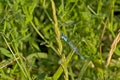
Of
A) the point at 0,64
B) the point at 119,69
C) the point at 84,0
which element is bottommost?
the point at 119,69

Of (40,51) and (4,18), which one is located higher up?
(4,18)

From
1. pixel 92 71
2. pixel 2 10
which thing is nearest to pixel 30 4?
pixel 2 10

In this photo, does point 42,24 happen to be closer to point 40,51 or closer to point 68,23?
point 40,51

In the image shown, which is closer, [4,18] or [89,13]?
[4,18]

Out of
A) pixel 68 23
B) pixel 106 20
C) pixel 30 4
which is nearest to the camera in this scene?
pixel 68 23

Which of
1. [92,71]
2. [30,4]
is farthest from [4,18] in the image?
[92,71]

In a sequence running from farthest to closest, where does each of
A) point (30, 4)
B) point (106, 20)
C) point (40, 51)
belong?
point (40, 51) < point (106, 20) < point (30, 4)

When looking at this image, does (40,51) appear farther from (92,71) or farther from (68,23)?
(68,23)
